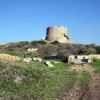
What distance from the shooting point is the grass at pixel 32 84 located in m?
16.9

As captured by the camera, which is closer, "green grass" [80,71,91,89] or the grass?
the grass

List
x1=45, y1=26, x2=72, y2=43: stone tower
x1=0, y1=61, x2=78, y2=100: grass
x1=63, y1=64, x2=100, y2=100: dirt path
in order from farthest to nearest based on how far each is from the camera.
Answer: x1=45, y1=26, x2=72, y2=43: stone tower, x1=63, y1=64, x2=100, y2=100: dirt path, x1=0, y1=61, x2=78, y2=100: grass

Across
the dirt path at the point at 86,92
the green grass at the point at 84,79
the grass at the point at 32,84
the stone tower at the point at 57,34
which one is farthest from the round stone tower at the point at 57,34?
the dirt path at the point at 86,92

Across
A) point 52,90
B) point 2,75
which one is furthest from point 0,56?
point 52,90

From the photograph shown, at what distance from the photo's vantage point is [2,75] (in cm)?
1991

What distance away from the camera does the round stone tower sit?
7156 centimetres

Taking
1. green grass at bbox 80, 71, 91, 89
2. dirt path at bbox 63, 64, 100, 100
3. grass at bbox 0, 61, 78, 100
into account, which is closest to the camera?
grass at bbox 0, 61, 78, 100

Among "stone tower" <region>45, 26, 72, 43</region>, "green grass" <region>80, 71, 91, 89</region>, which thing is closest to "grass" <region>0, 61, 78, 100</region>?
"green grass" <region>80, 71, 91, 89</region>

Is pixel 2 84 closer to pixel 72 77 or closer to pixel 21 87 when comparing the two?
pixel 21 87

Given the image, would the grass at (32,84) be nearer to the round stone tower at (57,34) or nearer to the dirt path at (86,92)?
the dirt path at (86,92)

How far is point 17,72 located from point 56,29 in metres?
51.1

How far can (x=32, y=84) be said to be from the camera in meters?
19.2

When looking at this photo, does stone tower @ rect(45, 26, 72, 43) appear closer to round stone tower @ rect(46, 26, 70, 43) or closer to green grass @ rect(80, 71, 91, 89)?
round stone tower @ rect(46, 26, 70, 43)

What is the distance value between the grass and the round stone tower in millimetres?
47951
